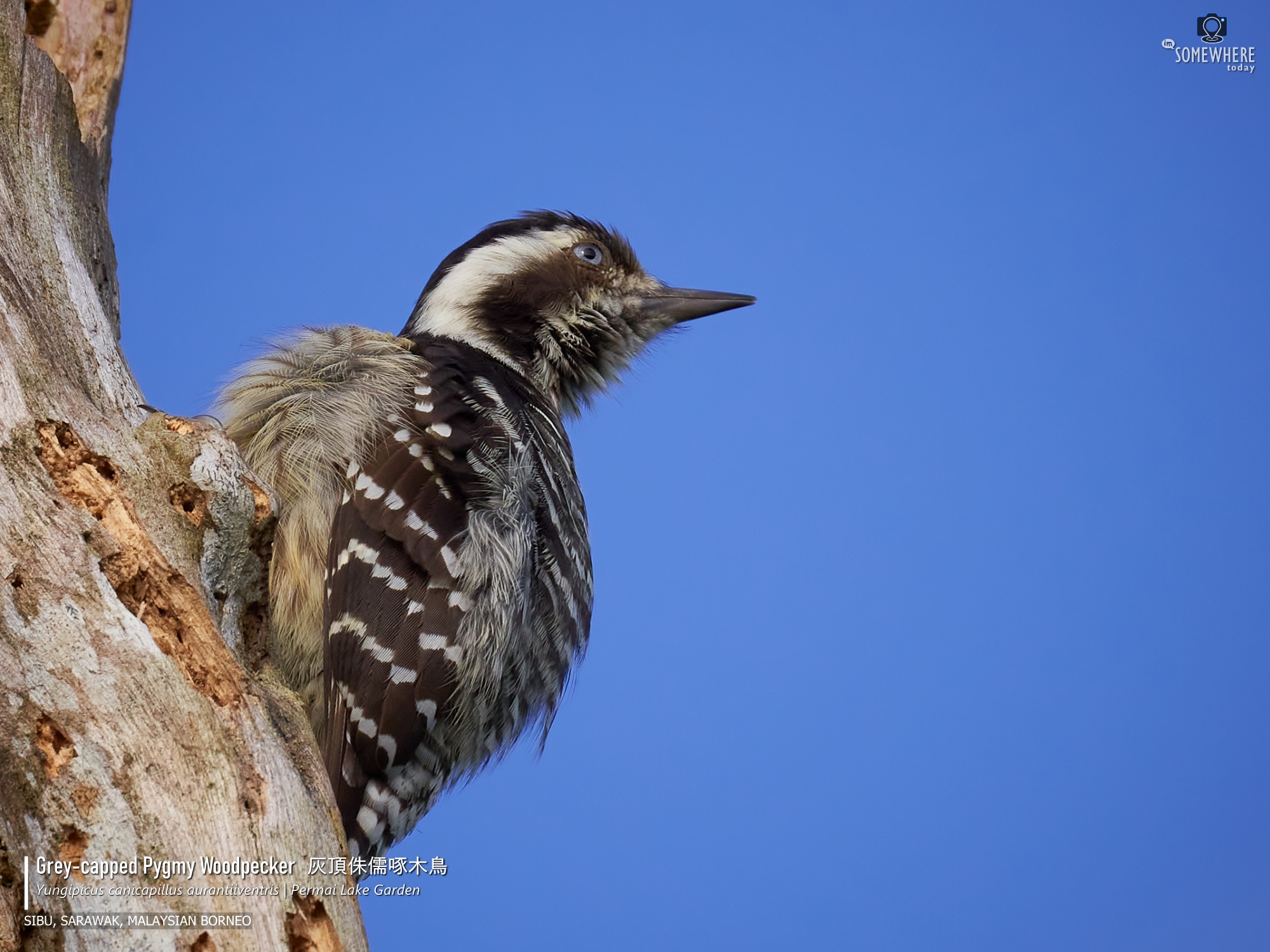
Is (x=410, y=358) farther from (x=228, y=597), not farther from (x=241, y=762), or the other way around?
(x=241, y=762)

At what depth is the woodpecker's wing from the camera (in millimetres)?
3150

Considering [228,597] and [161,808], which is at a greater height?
[228,597]

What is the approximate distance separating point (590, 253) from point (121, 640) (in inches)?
114

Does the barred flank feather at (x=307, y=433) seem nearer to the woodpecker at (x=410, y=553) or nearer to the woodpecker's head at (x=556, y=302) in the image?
the woodpecker at (x=410, y=553)

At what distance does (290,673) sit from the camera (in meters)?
3.26

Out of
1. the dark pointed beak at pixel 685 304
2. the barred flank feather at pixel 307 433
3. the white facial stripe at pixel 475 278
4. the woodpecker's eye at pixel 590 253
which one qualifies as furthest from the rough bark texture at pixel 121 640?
the dark pointed beak at pixel 685 304

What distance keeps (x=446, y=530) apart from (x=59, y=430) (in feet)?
3.80

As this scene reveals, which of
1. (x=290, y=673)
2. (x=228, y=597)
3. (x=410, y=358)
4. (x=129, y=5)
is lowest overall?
(x=290, y=673)

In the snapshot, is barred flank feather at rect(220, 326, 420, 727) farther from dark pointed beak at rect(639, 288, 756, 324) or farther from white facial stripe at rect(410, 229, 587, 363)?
dark pointed beak at rect(639, 288, 756, 324)

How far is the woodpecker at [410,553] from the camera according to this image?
3189 millimetres

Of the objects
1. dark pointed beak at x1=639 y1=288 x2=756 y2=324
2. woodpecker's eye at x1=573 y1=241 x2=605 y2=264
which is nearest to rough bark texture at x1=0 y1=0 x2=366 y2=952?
woodpecker's eye at x1=573 y1=241 x2=605 y2=264

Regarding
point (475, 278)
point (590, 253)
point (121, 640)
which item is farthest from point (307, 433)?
point (590, 253)

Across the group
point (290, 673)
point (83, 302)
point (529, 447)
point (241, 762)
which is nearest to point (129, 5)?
point (83, 302)

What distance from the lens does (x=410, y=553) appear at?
323 centimetres
